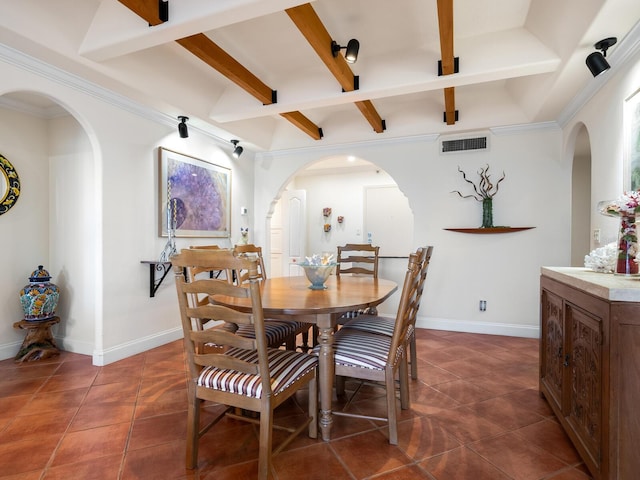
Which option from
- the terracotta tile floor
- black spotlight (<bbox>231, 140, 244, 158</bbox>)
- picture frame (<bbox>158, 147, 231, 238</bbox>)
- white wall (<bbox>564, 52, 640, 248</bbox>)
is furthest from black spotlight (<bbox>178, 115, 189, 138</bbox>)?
white wall (<bbox>564, 52, 640, 248</bbox>)

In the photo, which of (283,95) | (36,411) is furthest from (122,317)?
(283,95)

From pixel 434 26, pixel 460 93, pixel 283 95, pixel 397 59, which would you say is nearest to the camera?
pixel 434 26

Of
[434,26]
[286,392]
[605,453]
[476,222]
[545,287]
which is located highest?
[434,26]

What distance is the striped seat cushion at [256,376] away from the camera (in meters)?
1.48

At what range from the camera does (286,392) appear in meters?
1.58

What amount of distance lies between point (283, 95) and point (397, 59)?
114cm

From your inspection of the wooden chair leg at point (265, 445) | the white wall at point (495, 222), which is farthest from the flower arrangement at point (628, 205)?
the white wall at point (495, 222)

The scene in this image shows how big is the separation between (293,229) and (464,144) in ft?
11.5

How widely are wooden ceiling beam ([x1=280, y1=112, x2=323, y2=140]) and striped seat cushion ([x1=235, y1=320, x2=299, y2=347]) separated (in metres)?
2.34

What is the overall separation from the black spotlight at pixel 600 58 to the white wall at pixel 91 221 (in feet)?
11.9

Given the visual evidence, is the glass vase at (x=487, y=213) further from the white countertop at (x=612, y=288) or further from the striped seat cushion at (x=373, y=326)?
the white countertop at (x=612, y=288)

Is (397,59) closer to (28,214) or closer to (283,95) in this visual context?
(283,95)

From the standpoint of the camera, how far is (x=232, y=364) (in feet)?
4.81

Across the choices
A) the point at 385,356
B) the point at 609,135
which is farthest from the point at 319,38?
the point at 609,135
